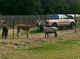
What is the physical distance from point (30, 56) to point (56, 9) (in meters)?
76.5

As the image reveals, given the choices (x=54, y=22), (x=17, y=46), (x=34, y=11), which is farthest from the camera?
(x=34, y=11)

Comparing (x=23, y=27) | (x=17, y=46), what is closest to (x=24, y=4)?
(x=23, y=27)

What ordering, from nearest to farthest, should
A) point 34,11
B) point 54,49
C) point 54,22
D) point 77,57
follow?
point 77,57
point 54,49
point 54,22
point 34,11

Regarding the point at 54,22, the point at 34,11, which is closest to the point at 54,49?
the point at 54,22

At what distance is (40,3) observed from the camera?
8706 centimetres

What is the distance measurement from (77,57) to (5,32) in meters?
12.0

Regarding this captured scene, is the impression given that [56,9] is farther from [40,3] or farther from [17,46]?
[17,46]

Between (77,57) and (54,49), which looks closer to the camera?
(77,57)

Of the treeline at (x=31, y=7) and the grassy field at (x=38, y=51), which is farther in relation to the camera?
the treeline at (x=31, y=7)

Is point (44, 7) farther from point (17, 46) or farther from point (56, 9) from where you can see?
point (17, 46)

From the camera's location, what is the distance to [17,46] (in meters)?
20.1

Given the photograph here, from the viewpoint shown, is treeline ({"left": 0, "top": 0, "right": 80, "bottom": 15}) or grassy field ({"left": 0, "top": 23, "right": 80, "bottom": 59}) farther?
treeline ({"left": 0, "top": 0, "right": 80, "bottom": 15})

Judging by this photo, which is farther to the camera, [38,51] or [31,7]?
[31,7]

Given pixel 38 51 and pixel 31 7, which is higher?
pixel 38 51
